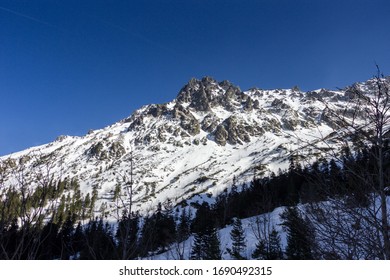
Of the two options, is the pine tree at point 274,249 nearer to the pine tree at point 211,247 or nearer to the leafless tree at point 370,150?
the pine tree at point 211,247

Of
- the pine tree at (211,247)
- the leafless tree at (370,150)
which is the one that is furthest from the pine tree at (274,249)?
the leafless tree at (370,150)

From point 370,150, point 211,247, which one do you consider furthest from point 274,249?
point 370,150

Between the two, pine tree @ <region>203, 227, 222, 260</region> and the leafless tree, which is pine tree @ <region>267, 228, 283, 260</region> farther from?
the leafless tree

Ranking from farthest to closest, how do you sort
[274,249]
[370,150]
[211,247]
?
1. [274,249]
2. [211,247]
3. [370,150]

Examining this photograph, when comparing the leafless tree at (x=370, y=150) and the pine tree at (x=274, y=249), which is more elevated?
the leafless tree at (x=370, y=150)

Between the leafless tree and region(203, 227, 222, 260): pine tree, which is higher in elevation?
the leafless tree

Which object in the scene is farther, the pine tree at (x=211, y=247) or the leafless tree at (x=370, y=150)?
the pine tree at (x=211, y=247)

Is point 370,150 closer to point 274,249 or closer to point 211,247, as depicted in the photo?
point 211,247

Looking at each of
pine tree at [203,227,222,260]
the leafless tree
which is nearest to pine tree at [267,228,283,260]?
pine tree at [203,227,222,260]

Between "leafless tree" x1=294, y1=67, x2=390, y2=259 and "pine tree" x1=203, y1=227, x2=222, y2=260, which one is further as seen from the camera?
"pine tree" x1=203, y1=227, x2=222, y2=260

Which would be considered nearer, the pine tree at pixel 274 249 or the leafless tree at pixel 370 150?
the leafless tree at pixel 370 150
